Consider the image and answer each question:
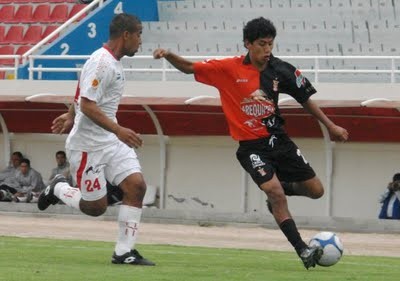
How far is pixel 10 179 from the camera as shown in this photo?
25.7 meters

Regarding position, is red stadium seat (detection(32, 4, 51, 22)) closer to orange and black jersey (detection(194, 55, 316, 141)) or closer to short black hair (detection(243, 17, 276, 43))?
orange and black jersey (detection(194, 55, 316, 141))

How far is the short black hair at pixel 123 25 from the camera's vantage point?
1153 cm

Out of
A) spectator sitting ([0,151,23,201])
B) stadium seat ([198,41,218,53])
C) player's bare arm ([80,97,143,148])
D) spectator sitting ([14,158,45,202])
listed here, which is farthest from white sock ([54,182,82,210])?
stadium seat ([198,41,218,53])

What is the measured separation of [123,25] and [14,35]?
19744mm

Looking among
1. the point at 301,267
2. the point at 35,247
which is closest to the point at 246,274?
the point at 301,267

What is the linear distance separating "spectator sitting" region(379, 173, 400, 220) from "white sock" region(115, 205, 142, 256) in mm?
11255

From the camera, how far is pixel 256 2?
2889cm

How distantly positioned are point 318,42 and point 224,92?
15.2 meters

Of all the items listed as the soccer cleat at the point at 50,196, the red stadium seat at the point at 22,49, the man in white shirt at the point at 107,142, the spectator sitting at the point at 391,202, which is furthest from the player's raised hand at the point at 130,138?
the red stadium seat at the point at 22,49

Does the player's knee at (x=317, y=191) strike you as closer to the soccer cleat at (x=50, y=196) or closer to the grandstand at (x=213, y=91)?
the soccer cleat at (x=50, y=196)

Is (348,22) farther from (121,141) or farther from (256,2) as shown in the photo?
(121,141)

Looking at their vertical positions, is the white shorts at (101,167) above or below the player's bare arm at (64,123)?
below

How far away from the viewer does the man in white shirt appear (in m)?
11.4

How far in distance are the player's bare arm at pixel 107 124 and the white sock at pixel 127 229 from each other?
0.82 metres
